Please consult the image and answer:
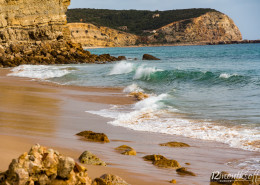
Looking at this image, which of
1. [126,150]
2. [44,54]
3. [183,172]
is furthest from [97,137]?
[44,54]

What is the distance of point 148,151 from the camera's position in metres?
5.19

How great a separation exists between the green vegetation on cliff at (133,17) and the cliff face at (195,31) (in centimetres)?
373

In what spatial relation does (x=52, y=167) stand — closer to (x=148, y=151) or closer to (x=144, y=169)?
(x=144, y=169)

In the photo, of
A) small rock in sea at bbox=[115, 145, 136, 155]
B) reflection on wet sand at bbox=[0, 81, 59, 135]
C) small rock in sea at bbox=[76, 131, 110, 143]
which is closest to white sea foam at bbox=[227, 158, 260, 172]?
small rock in sea at bbox=[115, 145, 136, 155]

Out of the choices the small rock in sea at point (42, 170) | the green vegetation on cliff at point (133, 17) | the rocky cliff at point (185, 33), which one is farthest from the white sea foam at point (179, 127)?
the green vegetation on cliff at point (133, 17)

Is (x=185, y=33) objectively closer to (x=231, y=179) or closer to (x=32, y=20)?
(x=32, y=20)

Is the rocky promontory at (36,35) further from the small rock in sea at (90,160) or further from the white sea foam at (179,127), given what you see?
the small rock in sea at (90,160)

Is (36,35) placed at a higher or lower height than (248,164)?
higher

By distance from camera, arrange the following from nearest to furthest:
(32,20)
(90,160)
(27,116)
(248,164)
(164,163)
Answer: (90,160) → (164,163) → (248,164) → (27,116) → (32,20)

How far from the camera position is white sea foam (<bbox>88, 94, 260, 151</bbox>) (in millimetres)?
6058

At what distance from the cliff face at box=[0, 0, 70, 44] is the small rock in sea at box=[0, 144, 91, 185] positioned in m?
34.0

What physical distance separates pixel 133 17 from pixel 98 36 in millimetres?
34112

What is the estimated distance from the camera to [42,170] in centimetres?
246

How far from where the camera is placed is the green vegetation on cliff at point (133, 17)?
128 metres
